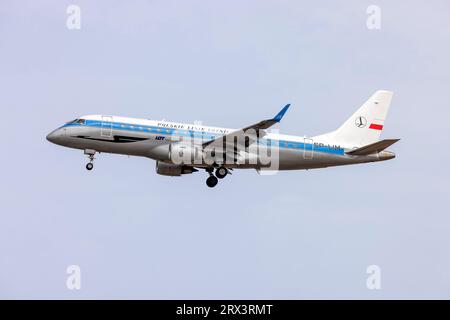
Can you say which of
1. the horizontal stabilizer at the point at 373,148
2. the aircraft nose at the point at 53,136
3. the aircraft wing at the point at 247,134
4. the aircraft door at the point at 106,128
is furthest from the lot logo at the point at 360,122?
the aircraft nose at the point at 53,136

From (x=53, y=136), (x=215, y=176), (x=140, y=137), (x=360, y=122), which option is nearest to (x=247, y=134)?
(x=215, y=176)

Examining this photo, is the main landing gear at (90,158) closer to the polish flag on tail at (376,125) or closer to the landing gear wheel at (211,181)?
the landing gear wheel at (211,181)

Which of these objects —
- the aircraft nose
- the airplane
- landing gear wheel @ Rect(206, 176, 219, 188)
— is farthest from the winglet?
the aircraft nose

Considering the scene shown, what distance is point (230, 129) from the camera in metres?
72.4

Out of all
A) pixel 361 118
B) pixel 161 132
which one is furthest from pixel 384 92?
pixel 161 132

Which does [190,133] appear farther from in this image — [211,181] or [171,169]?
[171,169]

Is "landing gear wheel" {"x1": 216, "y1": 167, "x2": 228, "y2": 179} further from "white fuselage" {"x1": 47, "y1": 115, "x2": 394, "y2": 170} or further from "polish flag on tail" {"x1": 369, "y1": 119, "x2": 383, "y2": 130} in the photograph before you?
"polish flag on tail" {"x1": 369, "y1": 119, "x2": 383, "y2": 130}

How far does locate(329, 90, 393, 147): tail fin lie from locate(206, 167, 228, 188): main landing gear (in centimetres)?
922

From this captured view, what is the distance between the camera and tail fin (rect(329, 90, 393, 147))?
7575 centimetres

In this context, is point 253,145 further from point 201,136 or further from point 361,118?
point 361,118

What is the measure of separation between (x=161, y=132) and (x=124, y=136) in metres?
2.71

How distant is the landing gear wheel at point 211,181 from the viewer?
239ft
